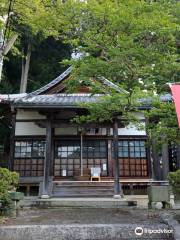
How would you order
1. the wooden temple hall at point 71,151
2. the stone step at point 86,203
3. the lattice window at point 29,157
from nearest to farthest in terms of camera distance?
the stone step at point 86,203 → the wooden temple hall at point 71,151 → the lattice window at point 29,157

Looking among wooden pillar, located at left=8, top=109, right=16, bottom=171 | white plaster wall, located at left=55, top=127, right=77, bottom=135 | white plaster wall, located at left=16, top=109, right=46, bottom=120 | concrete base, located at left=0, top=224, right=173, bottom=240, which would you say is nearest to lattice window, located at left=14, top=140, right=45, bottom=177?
wooden pillar, located at left=8, top=109, right=16, bottom=171

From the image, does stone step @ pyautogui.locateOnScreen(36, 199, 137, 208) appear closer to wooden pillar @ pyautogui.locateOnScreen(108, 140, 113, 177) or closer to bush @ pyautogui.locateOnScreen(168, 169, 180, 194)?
wooden pillar @ pyautogui.locateOnScreen(108, 140, 113, 177)

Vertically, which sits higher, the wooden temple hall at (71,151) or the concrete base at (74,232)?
the wooden temple hall at (71,151)

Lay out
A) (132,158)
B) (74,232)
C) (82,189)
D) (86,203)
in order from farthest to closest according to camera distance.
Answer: (132,158) → (82,189) → (86,203) → (74,232)

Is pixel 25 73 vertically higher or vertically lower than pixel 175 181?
higher

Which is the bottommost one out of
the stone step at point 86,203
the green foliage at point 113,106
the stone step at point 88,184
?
the stone step at point 86,203

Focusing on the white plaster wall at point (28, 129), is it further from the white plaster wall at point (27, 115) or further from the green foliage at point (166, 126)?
the green foliage at point (166, 126)

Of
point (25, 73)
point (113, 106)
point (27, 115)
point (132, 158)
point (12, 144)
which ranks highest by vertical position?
point (25, 73)

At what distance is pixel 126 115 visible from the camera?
1012 cm

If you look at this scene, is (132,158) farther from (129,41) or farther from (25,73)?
(25,73)

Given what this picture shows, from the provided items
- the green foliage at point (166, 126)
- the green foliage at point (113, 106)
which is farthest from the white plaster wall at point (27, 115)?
the green foliage at point (166, 126)

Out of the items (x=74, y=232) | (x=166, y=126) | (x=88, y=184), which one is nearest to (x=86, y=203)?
(x=88, y=184)

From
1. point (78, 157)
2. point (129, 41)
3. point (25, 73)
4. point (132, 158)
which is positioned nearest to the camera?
point (129, 41)

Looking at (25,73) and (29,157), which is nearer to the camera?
(29,157)
